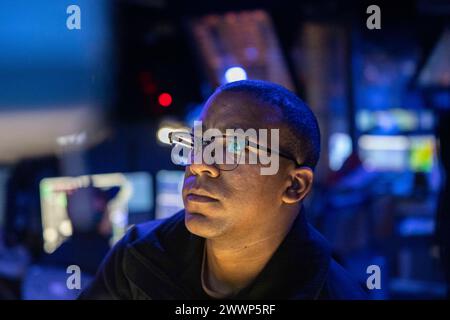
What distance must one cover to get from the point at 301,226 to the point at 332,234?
2.41m

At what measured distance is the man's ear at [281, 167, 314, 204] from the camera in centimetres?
162

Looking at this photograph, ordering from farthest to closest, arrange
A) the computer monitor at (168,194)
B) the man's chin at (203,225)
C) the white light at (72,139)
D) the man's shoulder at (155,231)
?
1. the white light at (72,139)
2. the computer monitor at (168,194)
3. the man's shoulder at (155,231)
4. the man's chin at (203,225)

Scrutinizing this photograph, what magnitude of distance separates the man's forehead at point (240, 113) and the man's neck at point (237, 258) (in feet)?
0.89

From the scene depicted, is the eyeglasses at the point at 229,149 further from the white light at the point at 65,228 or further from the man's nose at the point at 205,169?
the white light at the point at 65,228

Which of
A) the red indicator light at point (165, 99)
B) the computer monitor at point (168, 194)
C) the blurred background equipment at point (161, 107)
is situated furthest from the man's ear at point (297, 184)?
the red indicator light at point (165, 99)

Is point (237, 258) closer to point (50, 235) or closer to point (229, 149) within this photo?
point (229, 149)

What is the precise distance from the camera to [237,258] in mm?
1660

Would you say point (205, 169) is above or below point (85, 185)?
above

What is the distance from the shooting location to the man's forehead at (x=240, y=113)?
157 centimetres

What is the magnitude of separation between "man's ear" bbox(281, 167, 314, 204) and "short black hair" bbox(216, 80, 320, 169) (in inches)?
1.0

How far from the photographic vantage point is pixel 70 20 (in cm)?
215

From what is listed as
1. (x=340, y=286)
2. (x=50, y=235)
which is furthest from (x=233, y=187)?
(x=50, y=235)

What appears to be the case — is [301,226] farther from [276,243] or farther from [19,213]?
[19,213]

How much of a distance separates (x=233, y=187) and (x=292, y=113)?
223mm
